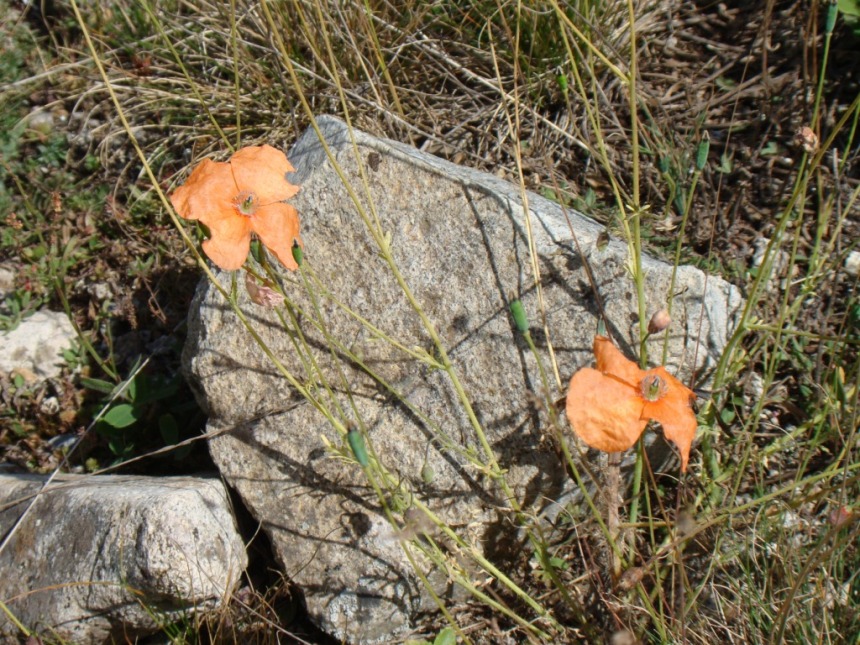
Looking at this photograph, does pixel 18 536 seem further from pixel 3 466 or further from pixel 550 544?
pixel 550 544

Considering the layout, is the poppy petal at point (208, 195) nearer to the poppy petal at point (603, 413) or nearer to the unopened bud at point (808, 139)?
the poppy petal at point (603, 413)

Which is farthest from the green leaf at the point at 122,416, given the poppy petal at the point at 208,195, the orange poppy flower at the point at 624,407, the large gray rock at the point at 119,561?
the orange poppy flower at the point at 624,407

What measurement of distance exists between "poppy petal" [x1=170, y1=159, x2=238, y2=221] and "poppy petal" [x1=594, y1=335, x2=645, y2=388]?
0.76 metres

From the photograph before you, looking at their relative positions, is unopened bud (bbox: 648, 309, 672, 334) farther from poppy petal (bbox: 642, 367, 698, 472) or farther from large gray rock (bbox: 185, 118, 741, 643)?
large gray rock (bbox: 185, 118, 741, 643)

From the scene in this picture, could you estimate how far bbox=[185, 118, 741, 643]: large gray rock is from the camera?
187cm

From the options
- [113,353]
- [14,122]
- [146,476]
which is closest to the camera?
[146,476]

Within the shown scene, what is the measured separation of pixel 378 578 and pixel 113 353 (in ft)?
4.31

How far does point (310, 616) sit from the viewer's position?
1968mm

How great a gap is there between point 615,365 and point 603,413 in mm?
107

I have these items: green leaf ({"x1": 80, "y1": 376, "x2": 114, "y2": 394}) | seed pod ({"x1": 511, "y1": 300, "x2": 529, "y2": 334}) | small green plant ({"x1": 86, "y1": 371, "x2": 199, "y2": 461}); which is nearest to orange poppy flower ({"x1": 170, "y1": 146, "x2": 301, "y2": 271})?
seed pod ({"x1": 511, "y1": 300, "x2": 529, "y2": 334})

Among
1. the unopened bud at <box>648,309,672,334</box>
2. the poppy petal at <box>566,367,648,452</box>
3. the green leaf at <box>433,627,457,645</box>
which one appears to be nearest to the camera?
the poppy petal at <box>566,367,648,452</box>

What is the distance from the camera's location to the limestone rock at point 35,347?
2.67 meters

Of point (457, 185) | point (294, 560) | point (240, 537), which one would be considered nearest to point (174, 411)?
point (240, 537)

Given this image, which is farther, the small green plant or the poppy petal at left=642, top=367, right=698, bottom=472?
the small green plant
